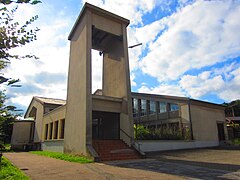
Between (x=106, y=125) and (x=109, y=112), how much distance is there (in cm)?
171

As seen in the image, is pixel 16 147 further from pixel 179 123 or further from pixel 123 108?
pixel 179 123

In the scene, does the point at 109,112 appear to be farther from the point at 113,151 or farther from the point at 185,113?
the point at 185,113

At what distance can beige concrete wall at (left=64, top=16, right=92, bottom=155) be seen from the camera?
42.0 ft

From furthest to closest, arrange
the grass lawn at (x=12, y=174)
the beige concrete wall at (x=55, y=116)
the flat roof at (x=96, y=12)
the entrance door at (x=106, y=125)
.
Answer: the beige concrete wall at (x=55, y=116)
the entrance door at (x=106, y=125)
the flat roof at (x=96, y=12)
the grass lawn at (x=12, y=174)

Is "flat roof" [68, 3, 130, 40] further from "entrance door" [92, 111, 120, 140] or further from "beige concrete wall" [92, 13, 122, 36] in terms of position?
"entrance door" [92, 111, 120, 140]

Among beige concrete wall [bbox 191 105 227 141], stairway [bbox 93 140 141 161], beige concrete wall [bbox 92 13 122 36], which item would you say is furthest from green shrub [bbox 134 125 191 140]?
beige concrete wall [bbox 92 13 122 36]

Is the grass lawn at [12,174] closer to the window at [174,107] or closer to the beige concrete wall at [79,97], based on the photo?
the beige concrete wall at [79,97]

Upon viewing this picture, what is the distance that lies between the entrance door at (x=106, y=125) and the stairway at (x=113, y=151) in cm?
196

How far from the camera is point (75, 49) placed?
16719 mm

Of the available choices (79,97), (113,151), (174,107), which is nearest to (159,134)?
(113,151)

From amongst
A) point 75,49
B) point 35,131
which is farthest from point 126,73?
point 35,131

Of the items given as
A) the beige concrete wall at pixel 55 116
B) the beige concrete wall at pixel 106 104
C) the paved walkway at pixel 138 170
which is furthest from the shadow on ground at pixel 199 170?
the beige concrete wall at pixel 55 116

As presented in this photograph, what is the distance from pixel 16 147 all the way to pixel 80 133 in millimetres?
17498

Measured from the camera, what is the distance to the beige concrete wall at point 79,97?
504 inches
